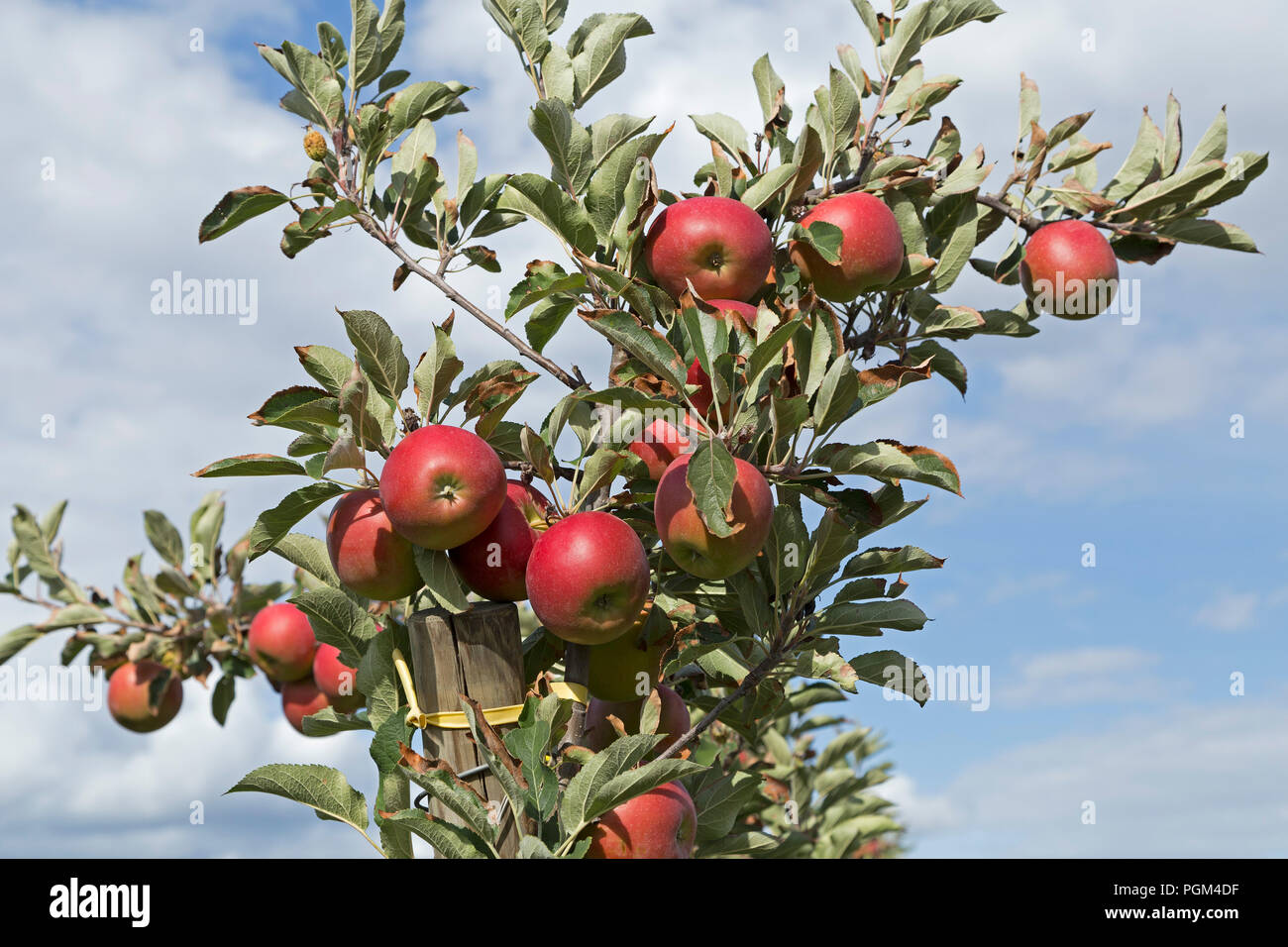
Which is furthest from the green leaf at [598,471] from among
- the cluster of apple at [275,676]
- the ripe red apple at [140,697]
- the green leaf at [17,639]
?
the green leaf at [17,639]

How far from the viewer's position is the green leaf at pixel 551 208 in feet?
7.82

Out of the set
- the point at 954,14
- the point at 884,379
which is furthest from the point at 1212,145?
the point at 884,379

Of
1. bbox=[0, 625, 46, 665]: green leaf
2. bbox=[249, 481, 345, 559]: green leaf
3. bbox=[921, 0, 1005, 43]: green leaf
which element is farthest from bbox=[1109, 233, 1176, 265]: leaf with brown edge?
bbox=[0, 625, 46, 665]: green leaf

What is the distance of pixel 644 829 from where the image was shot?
2213mm

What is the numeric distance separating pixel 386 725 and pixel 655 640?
664 millimetres

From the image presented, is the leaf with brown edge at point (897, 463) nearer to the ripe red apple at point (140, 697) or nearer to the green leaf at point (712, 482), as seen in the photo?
the green leaf at point (712, 482)

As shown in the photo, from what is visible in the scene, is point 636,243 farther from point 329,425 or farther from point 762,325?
point 329,425

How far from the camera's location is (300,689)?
5.16 meters

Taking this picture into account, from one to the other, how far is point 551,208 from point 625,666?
112 centimetres

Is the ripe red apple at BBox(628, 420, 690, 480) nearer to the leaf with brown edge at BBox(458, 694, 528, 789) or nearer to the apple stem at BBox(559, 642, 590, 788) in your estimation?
the apple stem at BBox(559, 642, 590, 788)

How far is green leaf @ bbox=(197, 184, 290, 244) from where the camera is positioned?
2.64 metres

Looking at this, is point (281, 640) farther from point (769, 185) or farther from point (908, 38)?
point (908, 38)

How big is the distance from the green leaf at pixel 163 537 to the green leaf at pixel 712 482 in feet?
13.0

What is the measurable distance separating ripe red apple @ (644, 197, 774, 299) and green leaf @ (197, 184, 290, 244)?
1.02 m
